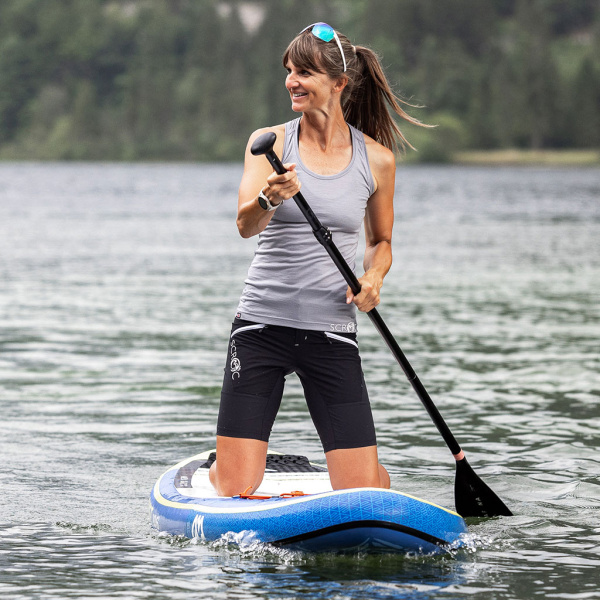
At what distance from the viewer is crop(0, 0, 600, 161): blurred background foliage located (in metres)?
143

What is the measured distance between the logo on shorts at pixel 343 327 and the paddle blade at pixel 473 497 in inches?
47.1

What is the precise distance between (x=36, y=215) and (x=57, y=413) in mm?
40927

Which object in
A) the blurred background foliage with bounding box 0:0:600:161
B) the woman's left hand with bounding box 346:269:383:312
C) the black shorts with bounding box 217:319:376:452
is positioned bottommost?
the black shorts with bounding box 217:319:376:452

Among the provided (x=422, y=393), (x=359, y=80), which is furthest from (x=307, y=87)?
(x=422, y=393)

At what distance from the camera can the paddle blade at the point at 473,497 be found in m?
6.54

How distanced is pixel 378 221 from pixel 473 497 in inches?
68.4

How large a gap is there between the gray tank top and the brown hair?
1.04 ft

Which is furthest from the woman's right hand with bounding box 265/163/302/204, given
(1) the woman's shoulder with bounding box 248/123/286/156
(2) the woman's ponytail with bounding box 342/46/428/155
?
(2) the woman's ponytail with bounding box 342/46/428/155

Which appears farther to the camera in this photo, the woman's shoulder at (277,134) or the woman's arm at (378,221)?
the woman's arm at (378,221)

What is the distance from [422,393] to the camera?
622 cm

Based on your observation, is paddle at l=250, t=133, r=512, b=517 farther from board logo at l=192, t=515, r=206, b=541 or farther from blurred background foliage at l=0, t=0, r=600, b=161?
blurred background foliage at l=0, t=0, r=600, b=161

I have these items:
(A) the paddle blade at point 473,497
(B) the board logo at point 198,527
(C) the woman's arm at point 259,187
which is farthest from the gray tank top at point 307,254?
(A) the paddle blade at point 473,497

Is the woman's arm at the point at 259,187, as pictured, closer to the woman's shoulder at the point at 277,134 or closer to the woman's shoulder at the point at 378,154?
the woman's shoulder at the point at 277,134

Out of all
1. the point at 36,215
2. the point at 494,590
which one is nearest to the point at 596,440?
the point at 494,590
